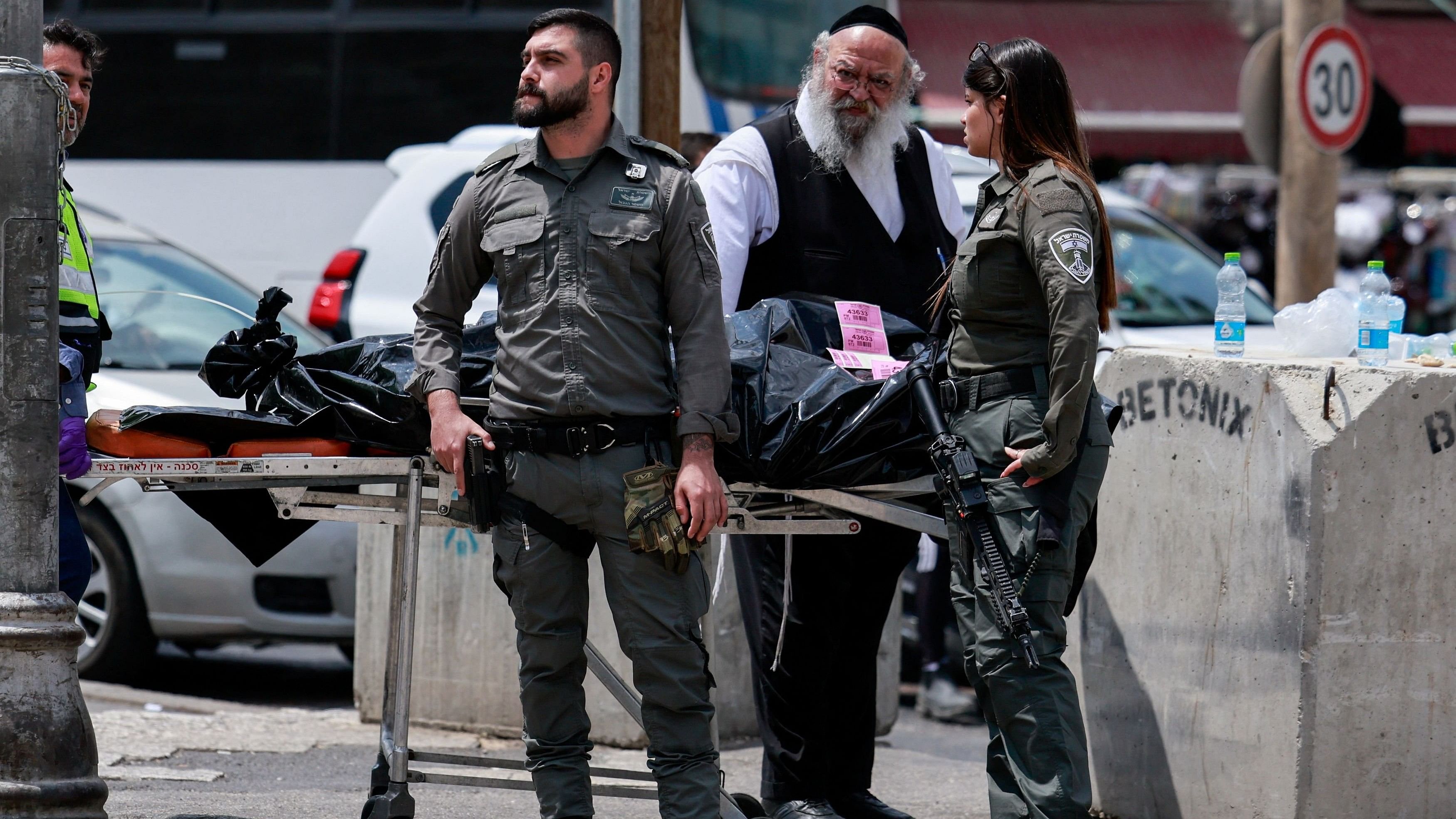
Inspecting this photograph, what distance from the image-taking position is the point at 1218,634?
14.8 ft

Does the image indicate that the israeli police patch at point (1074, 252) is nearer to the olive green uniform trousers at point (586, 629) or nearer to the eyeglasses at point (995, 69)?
the eyeglasses at point (995, 69)

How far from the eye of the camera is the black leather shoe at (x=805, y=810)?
15.0 ft

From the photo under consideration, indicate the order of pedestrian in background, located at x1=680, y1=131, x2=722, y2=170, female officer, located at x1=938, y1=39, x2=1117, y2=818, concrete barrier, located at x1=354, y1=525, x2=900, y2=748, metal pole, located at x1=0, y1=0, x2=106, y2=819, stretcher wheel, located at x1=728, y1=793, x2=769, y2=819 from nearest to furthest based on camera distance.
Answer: metal pole, located at x1=0, y1=0, x2=106, y2=819 < female officer, located at x1=938, y1=39, x2=1117, y2=818 < stretcher wheel, located at x1=728, y1=793, x2=769, y2=819 < concrete barrier, located at x1=354, y1=525, x2=900, y2=748 < pedestrian in background, located at x1=680, y1=131, x2=722, y2=170

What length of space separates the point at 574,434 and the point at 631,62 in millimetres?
1604

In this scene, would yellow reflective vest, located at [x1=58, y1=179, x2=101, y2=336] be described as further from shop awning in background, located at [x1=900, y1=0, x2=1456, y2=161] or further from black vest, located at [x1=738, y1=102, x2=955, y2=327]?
shop awning in background, located at [x1=900, y1=0, x2=1456, y2=161]

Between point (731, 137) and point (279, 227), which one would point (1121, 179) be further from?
point (731, 137)

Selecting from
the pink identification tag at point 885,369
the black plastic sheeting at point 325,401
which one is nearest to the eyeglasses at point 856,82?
the pink identification tag at point 885,369

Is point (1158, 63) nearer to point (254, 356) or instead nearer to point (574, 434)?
point (254, 356)

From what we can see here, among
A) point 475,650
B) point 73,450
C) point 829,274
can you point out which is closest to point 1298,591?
point 829,274

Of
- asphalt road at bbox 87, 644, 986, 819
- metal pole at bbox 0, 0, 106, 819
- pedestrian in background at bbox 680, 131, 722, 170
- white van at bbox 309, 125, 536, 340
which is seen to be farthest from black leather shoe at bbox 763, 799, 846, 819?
white van at bbox 309, 125, 536, 340

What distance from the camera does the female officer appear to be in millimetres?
3865

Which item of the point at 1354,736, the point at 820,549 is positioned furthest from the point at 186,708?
the point at 1354,736

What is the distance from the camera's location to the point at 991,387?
3.98m

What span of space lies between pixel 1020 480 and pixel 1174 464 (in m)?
0.92
